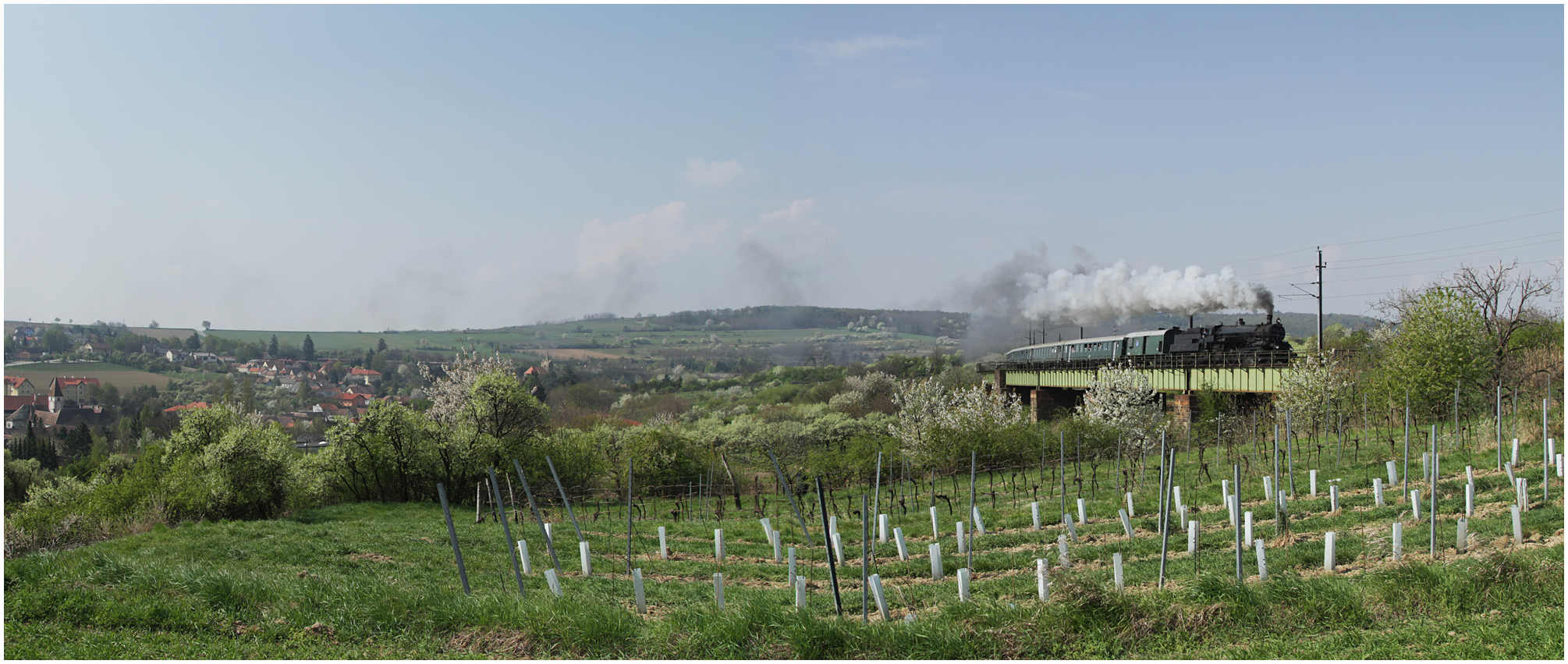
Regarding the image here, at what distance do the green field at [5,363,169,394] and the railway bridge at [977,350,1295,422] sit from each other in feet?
259

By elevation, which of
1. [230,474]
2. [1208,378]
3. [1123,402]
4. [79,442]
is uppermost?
[1208,378]

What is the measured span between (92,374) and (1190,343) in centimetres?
9164

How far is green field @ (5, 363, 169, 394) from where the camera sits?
74.7 meters

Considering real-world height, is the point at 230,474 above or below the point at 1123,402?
below

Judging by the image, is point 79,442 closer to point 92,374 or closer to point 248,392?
point 248,392

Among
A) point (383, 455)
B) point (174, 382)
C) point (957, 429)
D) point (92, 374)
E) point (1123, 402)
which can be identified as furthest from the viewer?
point (174, 382)

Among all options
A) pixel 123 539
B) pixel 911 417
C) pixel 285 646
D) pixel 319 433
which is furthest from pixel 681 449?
pixel 285 646

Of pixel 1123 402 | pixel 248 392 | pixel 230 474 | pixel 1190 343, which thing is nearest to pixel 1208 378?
pixel 1190 343

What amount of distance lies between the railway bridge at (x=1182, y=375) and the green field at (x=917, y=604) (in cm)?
1966

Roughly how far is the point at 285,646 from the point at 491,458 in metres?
22.7

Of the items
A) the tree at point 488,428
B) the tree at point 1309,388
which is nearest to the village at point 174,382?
the tree at point 488,428

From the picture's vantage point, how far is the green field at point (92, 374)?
74688 millimetres

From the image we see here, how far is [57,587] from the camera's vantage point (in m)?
10.1

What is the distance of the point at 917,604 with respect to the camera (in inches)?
381
